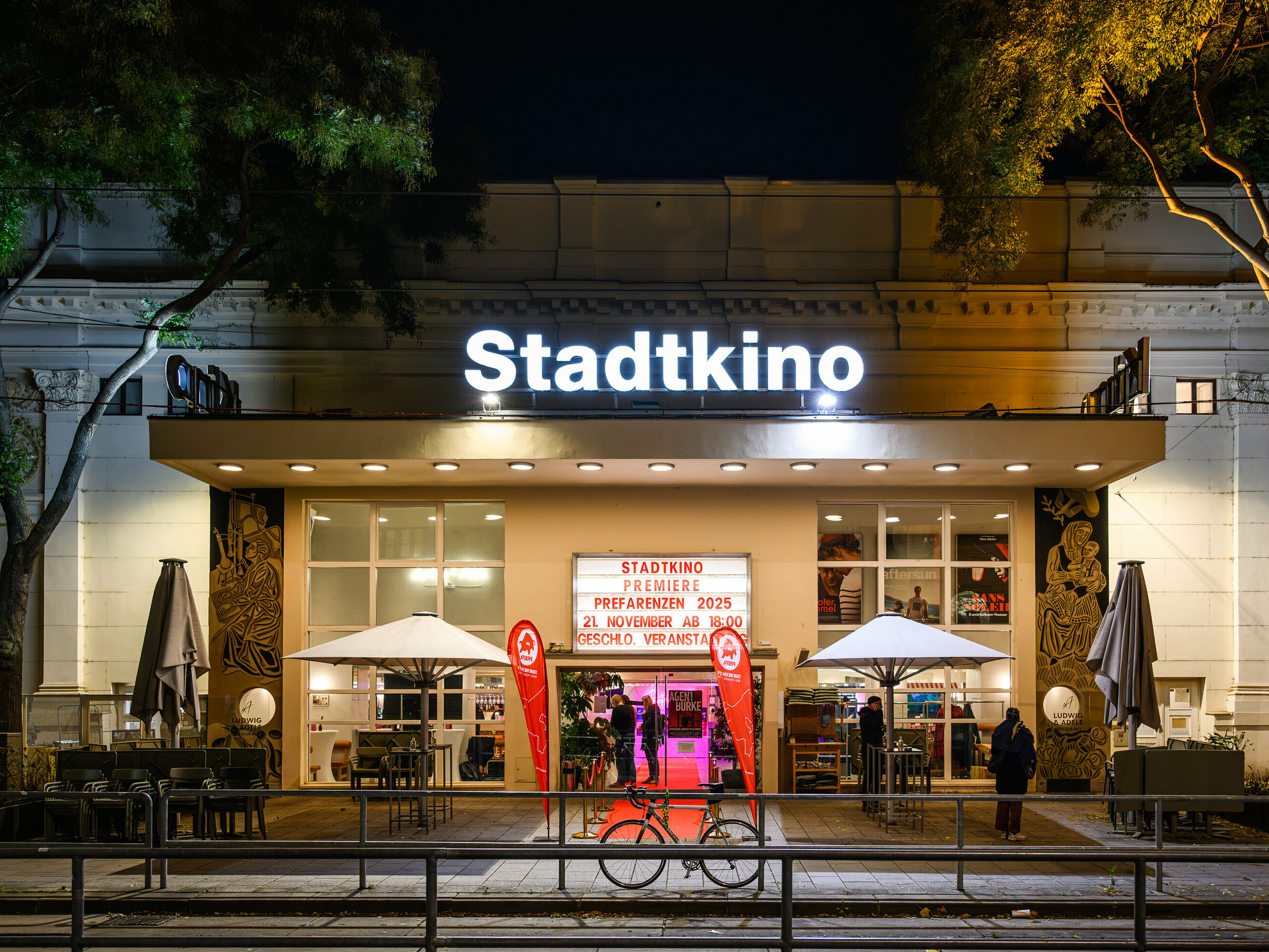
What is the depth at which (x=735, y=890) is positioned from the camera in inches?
396

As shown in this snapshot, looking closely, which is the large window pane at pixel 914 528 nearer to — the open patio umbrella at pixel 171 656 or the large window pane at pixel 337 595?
the large window pane at pixel 337 595

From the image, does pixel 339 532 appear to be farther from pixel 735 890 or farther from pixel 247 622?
pixel 735 890

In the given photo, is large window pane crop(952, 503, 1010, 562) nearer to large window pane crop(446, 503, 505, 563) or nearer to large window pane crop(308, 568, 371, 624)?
large window pane crop(446, 503, 505, 563)

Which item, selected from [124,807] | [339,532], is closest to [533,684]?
[124,807]

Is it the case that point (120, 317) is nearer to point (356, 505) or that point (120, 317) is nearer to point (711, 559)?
point (356, 505)

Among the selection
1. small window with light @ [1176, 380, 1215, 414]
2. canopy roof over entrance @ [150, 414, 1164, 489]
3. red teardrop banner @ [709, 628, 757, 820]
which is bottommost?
red teardrop banner @ [709, 628, 757, 820]

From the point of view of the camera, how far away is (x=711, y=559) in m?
16.8

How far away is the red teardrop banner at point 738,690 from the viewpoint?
11.8 meters

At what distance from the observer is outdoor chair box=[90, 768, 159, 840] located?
12.1 metres

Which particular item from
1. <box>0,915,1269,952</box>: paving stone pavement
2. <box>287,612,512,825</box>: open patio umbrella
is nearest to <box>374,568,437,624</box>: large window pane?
<box>287,612,512,825</box>: open patio umbrella

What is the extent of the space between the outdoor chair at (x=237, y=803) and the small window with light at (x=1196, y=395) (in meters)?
16.6

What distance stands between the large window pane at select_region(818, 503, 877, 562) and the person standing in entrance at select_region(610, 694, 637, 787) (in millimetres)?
4447

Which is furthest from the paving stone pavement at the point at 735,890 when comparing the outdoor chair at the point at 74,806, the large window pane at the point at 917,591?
the large window pane at the point at 917,591

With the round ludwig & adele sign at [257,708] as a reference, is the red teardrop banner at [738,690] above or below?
above
